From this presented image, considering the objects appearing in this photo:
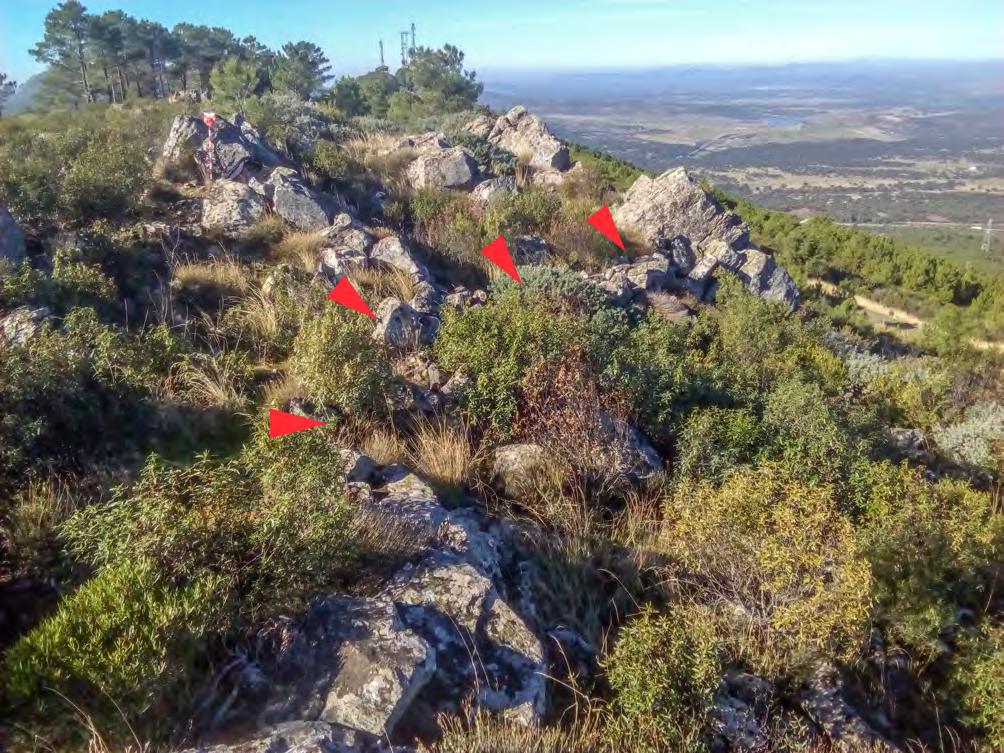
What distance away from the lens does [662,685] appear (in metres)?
2.98

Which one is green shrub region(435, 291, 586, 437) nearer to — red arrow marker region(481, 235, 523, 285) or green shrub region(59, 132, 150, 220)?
red arrow marker region(481, 235, 523, 285)

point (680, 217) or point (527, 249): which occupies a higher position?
point (680, 217)

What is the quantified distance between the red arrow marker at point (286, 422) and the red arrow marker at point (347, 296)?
8.84ft

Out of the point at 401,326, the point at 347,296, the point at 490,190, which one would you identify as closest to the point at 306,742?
the point at 401,326

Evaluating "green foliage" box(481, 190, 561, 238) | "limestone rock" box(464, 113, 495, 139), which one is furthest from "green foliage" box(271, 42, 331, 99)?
"green foliage" box(481, 190, 561, 238)

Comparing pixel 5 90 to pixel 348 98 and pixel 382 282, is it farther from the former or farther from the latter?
pixel 382 282

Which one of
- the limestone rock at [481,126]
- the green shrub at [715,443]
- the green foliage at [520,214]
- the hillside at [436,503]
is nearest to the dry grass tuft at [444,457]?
→ the hillside at [436,503]

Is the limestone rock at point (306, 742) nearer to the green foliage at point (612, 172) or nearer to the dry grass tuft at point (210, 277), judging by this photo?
the dry grass tuft at point (210, 277)

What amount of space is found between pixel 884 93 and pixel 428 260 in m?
200

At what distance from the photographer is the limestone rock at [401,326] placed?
7.09 meters

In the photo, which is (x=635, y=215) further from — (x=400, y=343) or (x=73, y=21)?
(x=73, y=21)

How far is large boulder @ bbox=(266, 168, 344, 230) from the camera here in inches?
388

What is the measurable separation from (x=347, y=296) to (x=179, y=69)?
27.5 m

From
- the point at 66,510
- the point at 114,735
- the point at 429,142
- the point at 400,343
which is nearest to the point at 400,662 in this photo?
the point at 114,735
